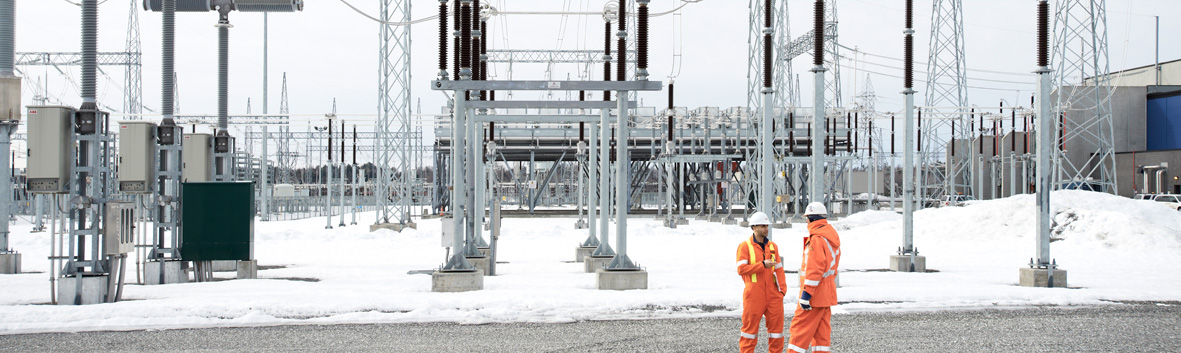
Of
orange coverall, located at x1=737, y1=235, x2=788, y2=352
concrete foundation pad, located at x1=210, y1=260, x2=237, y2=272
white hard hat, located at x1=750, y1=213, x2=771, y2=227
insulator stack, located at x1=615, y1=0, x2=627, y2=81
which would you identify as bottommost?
concrete foundation pad, located at x1=210, y1=260, x2=237, y2=272

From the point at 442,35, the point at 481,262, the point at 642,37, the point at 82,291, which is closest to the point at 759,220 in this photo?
the point at 642,37

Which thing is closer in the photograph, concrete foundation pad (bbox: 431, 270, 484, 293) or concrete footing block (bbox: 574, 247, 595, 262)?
concrete foundation pad (bbox: 431, 270, 484, 293)

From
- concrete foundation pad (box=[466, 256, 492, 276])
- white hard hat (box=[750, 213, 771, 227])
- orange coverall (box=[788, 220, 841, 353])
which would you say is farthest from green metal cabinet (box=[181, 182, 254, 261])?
orange coverall (box=[788, 220, 841, 353])

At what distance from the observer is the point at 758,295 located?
726 cm

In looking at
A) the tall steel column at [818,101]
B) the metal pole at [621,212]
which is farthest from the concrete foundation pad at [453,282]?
the tall steel column at [818,101]

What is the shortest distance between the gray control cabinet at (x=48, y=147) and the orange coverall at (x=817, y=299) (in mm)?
8615

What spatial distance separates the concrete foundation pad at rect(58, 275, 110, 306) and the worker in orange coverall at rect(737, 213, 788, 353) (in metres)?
7.71

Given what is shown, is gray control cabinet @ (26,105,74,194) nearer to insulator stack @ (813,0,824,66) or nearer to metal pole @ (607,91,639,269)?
metal pole @ (607,91,639,269)

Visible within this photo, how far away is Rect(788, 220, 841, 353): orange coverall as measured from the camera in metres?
6.88

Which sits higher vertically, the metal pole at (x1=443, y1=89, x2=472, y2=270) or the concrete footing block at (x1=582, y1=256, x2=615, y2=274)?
the metal pole at (x1=443, y1=89, x2=472, y2=270)

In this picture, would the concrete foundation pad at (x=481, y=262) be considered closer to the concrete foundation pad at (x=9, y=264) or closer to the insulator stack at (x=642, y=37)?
the insulator stack at (x=642, y=37)

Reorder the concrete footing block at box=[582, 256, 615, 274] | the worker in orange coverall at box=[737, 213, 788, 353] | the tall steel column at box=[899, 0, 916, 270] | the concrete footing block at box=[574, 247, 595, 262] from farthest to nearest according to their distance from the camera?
the concrete footing block at box=[574, 247, 595, 262], the concrete footing block at box=[582, 256, 615, 274], the tall steel column at box=[899, 0, 916, 270], the worker in orange coverall at box=[737, 213, 788, 353]

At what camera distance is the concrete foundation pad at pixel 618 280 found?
40.5 feet

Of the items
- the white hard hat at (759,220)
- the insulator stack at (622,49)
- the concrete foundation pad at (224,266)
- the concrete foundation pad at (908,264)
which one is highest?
the insulator stack at (622,49)
